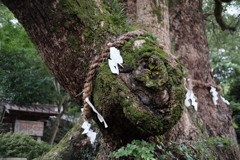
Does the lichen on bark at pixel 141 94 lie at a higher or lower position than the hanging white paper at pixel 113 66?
lower

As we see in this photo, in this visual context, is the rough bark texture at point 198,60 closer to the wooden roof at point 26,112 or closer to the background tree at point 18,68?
the background tree at point 18,68

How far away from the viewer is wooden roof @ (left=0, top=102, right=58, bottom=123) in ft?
20.6

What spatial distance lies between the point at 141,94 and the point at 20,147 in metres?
3.76

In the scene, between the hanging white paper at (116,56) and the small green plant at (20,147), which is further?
the small green plant at (20,147)

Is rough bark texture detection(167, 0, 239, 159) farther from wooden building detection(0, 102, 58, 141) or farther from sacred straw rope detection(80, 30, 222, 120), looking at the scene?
wooden building detection(0, 102, 58, 141)

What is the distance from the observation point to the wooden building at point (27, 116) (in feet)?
20.8

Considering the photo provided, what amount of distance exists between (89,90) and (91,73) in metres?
0.10

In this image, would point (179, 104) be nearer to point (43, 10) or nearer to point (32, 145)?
point (43, 10)

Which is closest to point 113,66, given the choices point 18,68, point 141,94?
point 141,94

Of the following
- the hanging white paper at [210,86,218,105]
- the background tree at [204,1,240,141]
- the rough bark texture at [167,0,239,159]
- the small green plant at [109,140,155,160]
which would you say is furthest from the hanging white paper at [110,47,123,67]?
the background tree at [204,1,240,141]

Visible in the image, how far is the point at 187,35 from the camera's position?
112 inches

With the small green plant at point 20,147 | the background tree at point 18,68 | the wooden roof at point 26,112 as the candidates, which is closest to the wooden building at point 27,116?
the wooden roof at point 26,112

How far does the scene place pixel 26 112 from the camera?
655cm

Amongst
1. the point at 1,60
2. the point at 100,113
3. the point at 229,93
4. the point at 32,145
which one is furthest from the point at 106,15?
the point at 229,93
